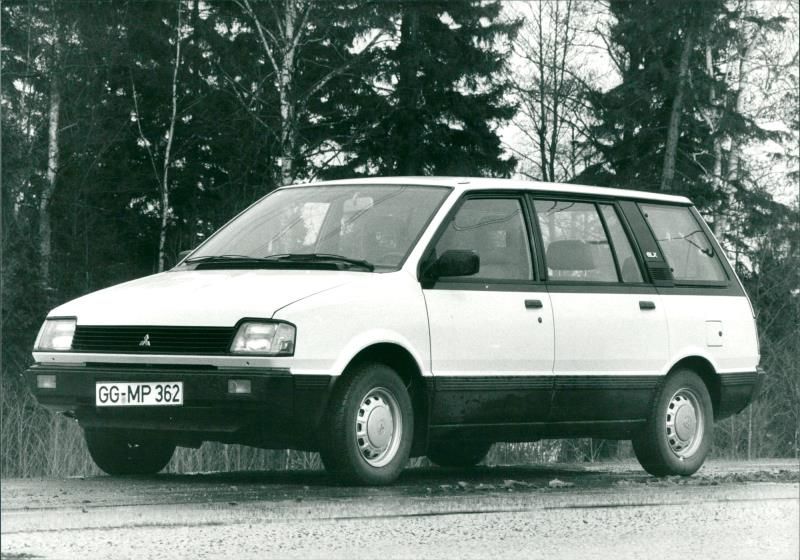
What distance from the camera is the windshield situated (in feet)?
29.9

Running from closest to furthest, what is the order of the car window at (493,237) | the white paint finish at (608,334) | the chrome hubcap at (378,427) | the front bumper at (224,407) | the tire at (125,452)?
the front bumper at (224,407)
the chrome hubcap at (378,427)
the tire at (125,452)
the car window at (493,237)
the white paint finish at (608,334)

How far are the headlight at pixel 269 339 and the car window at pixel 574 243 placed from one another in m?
2.38

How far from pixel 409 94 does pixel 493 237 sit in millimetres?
24429

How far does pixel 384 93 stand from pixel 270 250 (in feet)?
80.9

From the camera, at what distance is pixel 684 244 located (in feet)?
37.0

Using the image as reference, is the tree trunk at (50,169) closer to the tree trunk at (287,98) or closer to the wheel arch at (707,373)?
the tree trunk at (287,98)

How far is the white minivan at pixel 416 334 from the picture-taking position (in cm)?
815

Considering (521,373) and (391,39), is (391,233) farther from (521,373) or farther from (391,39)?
(391,39)

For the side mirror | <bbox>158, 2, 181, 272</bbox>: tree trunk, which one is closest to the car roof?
the side mirror

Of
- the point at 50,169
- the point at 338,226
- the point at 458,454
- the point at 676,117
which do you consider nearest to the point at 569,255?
the point at 338,226

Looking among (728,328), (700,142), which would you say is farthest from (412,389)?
(700,142)

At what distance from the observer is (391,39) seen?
32750mm

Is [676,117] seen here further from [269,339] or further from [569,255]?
[269,339]

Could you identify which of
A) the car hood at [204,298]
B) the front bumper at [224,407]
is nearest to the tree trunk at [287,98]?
the car hood at [204,298]
